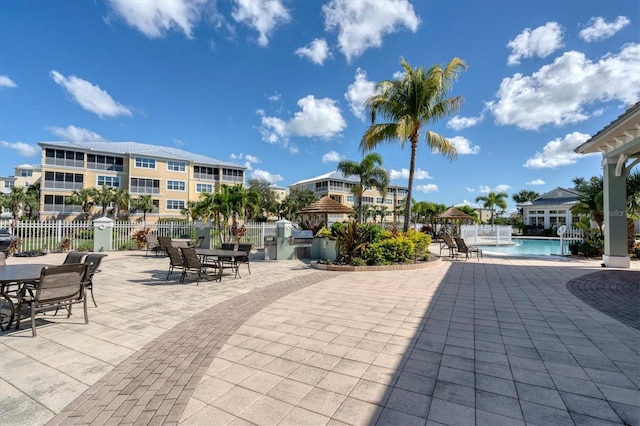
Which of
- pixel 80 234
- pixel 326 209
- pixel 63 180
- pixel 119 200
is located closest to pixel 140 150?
pixel 119 200

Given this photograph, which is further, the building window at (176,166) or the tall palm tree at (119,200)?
the building window at (176,166)

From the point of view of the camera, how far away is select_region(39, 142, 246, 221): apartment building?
35062 mm

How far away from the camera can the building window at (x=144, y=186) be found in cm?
3834

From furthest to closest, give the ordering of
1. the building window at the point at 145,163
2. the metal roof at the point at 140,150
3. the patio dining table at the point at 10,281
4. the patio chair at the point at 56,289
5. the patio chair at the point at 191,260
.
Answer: the building window at the point at 145,163
the metal roof at the point at 140,150
the patio chair at the point at 191,260
the patio dining table at the point at 10,281
the patio chair at the point at 56,289

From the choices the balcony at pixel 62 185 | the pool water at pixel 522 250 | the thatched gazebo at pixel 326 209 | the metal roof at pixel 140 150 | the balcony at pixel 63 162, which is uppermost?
the metal roof at pixel 140 150

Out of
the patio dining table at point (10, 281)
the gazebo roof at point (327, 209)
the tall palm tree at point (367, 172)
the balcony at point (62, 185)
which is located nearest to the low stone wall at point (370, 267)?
the gazebo roof at point (327, 209)

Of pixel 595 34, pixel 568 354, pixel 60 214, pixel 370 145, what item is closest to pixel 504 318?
pixel 568 354

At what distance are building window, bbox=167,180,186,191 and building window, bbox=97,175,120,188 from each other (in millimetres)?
5913

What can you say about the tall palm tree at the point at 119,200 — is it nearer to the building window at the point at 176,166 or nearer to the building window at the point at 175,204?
the building window at the point at 175,204

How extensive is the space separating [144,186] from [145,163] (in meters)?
2.99

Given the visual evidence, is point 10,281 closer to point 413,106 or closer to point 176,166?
point 413,106

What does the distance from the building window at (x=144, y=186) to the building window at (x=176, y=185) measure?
4.36ft

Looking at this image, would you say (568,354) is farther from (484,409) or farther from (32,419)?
(32,419)

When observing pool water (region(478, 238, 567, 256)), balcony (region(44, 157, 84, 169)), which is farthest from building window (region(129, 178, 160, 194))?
pool water (region(478, 238, 567, 256))
